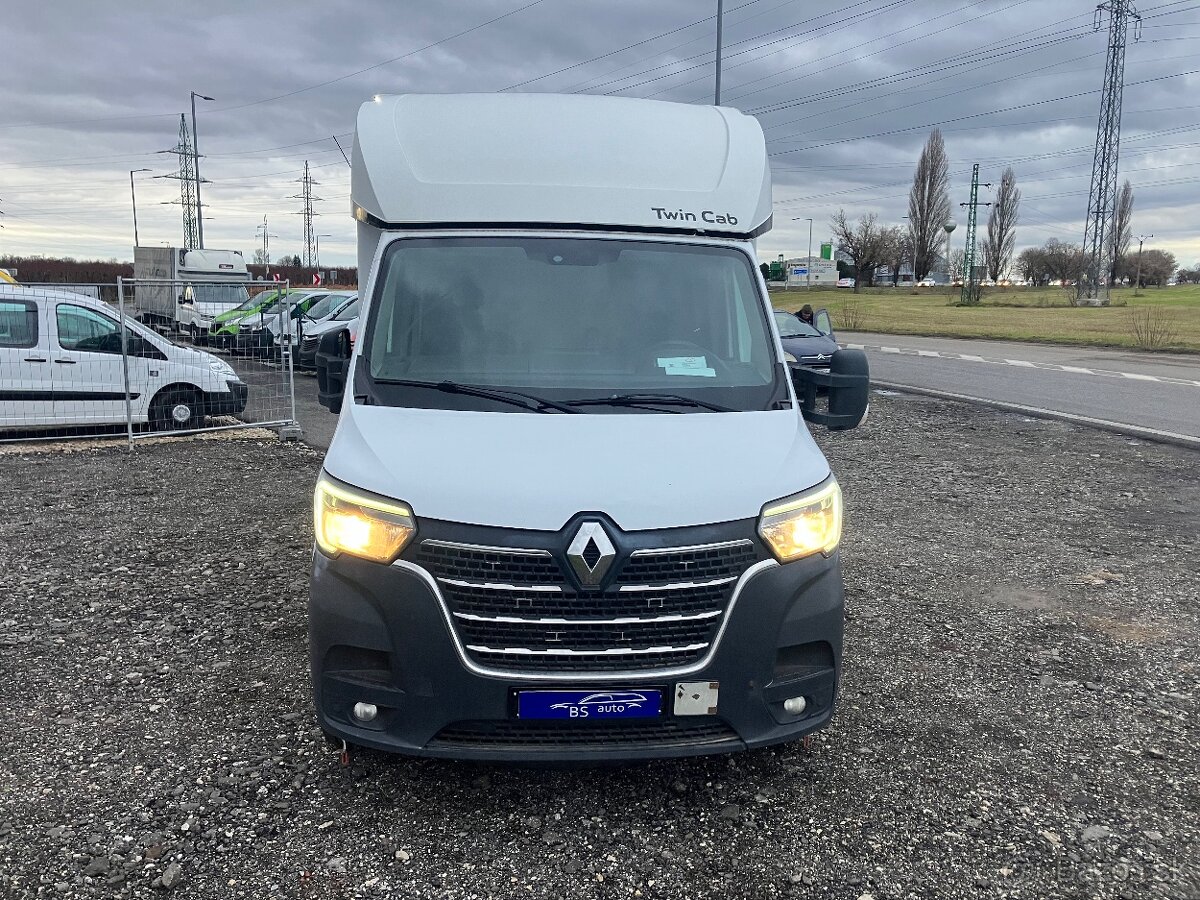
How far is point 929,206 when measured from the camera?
278ft

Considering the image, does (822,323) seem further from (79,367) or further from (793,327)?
(79,367)

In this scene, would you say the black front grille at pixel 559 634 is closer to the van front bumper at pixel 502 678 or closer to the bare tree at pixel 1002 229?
the van front bumper at pixel 502 678

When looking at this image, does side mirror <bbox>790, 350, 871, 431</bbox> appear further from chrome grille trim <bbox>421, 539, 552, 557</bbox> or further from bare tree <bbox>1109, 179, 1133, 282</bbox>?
bare tree <bbox>1109, 179, 1133, 282</bbox>

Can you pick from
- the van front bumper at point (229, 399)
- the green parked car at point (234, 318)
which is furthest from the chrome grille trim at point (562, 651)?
the green parked car at point (234, 318)

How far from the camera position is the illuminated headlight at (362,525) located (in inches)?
123

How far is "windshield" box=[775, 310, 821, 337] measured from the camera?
17828mm

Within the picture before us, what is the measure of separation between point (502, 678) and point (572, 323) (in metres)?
1.68

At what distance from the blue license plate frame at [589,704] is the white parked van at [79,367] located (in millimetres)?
9610

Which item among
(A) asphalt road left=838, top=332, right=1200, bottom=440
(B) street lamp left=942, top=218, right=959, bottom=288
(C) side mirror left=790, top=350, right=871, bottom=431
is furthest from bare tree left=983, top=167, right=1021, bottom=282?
(C) side mirror left=790, top=350, right=871, bottom=431

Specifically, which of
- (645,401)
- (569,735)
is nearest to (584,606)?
(569,735)

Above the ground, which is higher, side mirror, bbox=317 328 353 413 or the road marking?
side mirror, bbox=317 328 353 413

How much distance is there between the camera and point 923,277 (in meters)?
89.4

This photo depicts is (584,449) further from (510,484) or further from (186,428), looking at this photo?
(186,428)

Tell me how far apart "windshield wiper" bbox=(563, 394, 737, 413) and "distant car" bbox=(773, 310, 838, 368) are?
12583 millimetres
